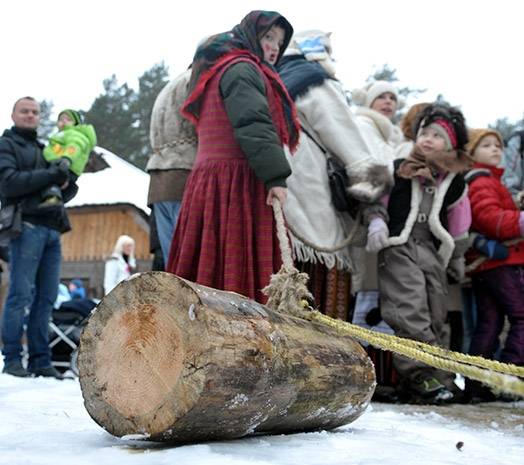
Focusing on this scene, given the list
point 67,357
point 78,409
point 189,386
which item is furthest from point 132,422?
point 67,357

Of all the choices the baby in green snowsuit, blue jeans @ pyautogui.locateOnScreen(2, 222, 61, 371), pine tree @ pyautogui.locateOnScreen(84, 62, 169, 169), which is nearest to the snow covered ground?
blue jeans @ pyautogui.locateOnScreen(2, 222, 61, 371)

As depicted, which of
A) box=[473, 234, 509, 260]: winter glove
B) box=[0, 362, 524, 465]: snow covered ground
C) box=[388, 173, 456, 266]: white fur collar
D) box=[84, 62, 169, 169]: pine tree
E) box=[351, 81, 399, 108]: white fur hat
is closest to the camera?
box=[0, 362, 524, 465]: snow covered ground

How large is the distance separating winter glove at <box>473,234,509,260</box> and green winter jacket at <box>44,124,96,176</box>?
2665 millimetres

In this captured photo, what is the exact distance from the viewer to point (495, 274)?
4398 mm

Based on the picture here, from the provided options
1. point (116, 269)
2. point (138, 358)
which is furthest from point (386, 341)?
point (116, 269)

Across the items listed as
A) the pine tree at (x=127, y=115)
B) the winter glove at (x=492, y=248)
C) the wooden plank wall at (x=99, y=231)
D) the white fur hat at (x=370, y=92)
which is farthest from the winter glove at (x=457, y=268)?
the pine tree at (x=127, y=115)

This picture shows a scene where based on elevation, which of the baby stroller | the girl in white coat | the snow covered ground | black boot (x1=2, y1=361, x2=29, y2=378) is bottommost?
the baby stroller

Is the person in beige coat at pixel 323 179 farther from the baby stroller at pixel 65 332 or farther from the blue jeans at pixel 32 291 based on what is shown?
the baby stroller at pixel 65 332

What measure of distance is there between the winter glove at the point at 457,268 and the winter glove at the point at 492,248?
169 millimetres

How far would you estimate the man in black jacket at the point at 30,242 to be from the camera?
436 cm

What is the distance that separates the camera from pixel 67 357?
20.5 ft

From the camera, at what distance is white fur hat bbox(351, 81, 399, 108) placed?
5.29 meters

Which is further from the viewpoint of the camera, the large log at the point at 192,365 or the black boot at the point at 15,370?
the black boot at the point at 15,370

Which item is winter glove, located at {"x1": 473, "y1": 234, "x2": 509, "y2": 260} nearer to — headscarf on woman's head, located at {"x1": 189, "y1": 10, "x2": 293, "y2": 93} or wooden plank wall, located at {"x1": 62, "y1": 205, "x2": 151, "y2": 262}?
headscarf on woman's head, located at {"x1": 189, "y1": 10, "x2": 293, "y2": 93}
